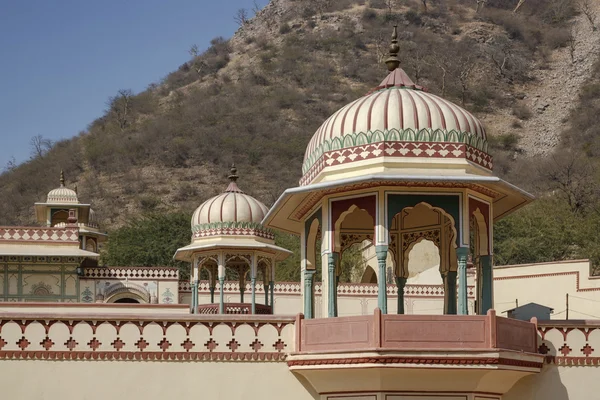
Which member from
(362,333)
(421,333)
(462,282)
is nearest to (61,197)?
(462,282)

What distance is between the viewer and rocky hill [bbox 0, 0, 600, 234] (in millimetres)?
68938

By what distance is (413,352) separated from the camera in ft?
42.0

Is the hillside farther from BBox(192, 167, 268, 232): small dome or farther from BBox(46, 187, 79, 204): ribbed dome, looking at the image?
BBox(192, 167, 268, 232): small dome

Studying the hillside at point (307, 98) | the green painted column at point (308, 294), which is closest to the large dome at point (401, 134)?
the green painted column at point (308, 294)

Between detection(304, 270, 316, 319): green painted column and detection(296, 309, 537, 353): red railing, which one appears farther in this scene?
detection(304, 270, 316, 319): green painted column

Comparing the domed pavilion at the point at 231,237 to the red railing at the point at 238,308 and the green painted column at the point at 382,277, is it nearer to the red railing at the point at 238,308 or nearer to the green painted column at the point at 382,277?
the red railing at the point at 238,308

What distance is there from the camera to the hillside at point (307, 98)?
67.7 meters

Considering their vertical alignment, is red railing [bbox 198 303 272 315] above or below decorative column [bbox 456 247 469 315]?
above

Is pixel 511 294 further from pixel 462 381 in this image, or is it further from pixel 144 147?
pixel 144 147

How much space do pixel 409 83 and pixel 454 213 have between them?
2087 mm

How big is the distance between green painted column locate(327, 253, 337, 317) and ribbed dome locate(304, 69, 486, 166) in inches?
57.9

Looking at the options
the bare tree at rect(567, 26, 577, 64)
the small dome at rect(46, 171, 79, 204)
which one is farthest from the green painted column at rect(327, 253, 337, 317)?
the bare tree at rect(567, 26, 577, 64)

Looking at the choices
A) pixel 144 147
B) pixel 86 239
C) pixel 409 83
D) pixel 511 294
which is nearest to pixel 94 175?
pixel 144 147

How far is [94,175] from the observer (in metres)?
70.3
